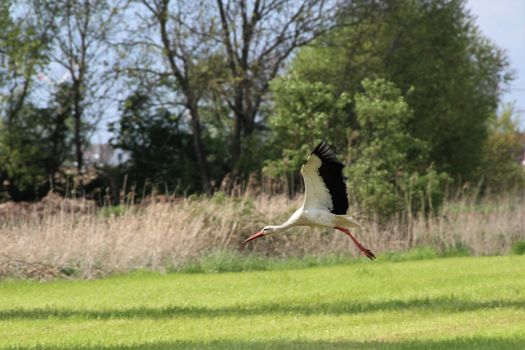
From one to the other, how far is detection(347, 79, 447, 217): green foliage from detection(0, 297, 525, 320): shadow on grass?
8667 mm

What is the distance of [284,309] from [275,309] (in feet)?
0.32

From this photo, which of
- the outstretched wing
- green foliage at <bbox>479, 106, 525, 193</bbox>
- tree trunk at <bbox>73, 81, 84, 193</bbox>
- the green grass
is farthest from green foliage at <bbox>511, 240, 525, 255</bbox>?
tree trunk at <bbox>73, 81, 84, 193</bbox>

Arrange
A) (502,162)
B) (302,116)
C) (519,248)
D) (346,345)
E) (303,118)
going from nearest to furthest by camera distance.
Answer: (346,345)
(519,248)
(302,116)
(303,118)
(502,162)

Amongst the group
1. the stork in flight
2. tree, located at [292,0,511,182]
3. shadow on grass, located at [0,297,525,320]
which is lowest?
shadow on grass, located at [0,297,525,320]

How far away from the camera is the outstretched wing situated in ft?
35.8

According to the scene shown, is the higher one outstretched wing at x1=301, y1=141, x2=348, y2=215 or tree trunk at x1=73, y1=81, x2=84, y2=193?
tree trunk at x1=73, y1=81, x2=84, y2=193

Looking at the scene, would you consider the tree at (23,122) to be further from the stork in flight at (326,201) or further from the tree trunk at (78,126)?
the stork in flight at (326,201)

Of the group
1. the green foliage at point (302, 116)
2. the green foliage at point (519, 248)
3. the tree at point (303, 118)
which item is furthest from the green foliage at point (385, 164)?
the green foliage at point (519, 248)

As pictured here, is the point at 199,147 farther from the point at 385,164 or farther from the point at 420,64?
the point at 385,164

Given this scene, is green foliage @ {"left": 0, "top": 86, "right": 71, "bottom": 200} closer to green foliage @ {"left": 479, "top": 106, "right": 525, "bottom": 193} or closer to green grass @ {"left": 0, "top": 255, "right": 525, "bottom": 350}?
green foliage @ {"left": 479, "top": 106, "right": 525, "bottom": 193}

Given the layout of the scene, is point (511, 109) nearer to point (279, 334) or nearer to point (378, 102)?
point (378, 102)

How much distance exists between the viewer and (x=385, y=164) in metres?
22.4

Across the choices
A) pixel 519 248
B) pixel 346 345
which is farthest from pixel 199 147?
Result: pixel 346 345

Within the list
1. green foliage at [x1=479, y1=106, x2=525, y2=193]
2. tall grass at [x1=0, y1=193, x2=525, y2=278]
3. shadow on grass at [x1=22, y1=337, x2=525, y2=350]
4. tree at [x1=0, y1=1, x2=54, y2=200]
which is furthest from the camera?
green foliage at [x1=479, y1=106, x2=525, y2=193]
